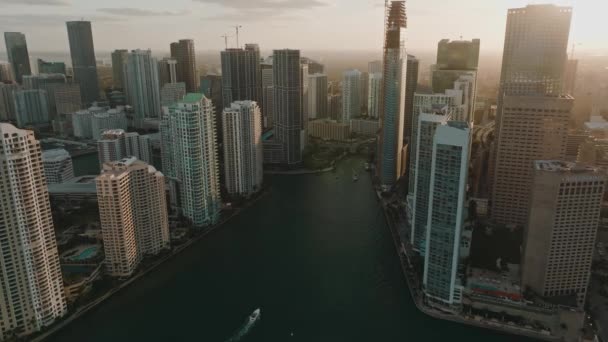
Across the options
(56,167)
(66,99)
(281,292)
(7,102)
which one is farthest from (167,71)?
(281,292)

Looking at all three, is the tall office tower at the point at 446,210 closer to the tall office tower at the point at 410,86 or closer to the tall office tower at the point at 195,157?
the tall office tower at the point at 195,157

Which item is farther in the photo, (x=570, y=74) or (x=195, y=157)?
(x=570, y=74)

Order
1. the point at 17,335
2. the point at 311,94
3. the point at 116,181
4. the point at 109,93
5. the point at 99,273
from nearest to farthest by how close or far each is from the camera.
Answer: the point at 17,335 → the point at 116,181 → the point at 99,273 → the point at 311,94 → the point at 109,93

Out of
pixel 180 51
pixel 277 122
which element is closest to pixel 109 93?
pixel 180 51

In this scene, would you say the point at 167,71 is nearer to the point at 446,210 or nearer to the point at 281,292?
the point at 281,292

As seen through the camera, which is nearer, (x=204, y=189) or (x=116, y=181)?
(x=116, y=181)

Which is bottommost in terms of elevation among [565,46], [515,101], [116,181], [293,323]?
[293,323]

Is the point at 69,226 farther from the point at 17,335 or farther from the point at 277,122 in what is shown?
the point at 277,122
